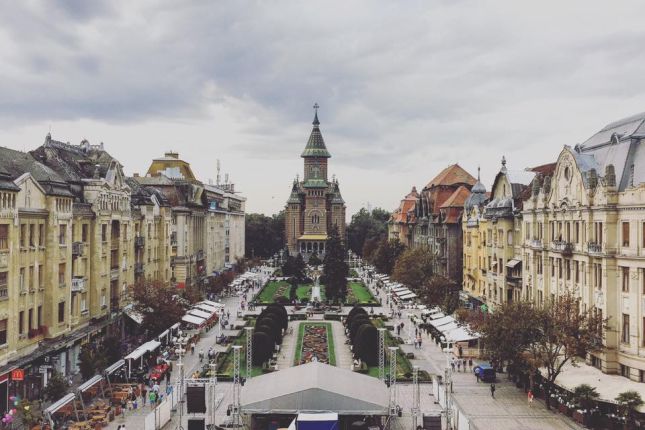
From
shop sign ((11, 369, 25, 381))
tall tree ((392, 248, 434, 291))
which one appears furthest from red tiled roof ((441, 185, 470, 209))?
shop sign ((11, 369, 25, 381))

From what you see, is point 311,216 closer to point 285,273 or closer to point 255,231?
point 255,231

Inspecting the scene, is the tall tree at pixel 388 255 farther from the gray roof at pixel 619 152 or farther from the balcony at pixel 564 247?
the gray roof at pixel 619 152

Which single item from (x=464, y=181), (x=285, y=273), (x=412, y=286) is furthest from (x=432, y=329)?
(x=285, y=273)

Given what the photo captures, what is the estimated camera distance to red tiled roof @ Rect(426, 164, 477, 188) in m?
111

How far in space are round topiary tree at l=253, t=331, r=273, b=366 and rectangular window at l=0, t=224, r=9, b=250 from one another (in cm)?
2079

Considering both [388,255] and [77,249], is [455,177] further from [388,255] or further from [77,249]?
[77,249]

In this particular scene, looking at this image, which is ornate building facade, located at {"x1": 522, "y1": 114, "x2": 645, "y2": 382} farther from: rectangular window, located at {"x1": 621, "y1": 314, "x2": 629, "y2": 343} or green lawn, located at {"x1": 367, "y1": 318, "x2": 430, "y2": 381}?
green lawn, located at {"x1": 367, "y1": 318, "x2": 430, "y2": 381}

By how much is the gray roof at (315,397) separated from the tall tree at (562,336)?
1067 cm

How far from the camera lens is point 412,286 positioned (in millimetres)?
91062

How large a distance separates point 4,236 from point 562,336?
32245 millimetres

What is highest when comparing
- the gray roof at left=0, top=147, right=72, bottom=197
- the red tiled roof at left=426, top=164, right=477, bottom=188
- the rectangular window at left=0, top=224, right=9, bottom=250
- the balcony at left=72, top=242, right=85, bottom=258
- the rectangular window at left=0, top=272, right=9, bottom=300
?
the red tiled roof at left=426, top=164, right=477, bottom=188

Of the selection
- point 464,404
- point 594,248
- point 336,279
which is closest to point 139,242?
point 336,279

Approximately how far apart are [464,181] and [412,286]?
27570mm

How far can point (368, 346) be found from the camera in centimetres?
5456
